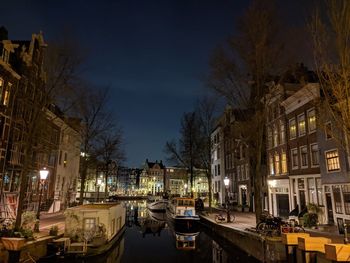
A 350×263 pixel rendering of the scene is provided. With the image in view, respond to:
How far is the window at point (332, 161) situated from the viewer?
2142 cm

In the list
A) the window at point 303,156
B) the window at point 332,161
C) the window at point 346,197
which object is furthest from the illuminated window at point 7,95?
the window at point 346,197

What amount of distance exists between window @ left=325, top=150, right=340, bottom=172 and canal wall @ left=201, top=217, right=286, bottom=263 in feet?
27.4

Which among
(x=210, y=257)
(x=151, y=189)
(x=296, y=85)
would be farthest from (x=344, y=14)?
(x=151, y=189)

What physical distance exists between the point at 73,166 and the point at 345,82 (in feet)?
144

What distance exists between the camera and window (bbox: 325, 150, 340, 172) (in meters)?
21.4

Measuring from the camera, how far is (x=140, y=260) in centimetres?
1881

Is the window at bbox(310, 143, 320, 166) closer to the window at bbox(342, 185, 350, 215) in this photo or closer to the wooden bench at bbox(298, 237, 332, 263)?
the window at bbox(342, 185, 350, 215)

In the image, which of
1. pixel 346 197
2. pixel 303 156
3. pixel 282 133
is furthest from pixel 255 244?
pixel 282 133

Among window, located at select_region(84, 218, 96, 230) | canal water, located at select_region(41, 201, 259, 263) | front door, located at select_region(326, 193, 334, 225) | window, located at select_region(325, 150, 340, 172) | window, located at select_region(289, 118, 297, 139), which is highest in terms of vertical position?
window, located at select_region(289, 118, 297, 139)

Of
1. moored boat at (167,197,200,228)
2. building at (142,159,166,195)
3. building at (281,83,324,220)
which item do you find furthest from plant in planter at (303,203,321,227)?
building at (142,159,166,195)

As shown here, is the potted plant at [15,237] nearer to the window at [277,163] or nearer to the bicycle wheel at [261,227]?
the bicycle wheel at [261,227]

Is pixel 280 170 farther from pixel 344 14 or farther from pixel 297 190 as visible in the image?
pixel 344 14

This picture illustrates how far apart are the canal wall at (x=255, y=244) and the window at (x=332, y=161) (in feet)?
27.4

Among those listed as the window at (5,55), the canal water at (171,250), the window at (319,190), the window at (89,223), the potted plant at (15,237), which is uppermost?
the window at (5,55)
